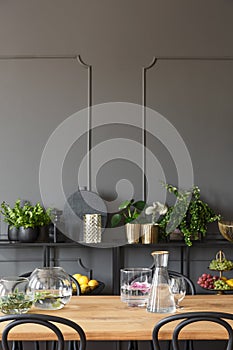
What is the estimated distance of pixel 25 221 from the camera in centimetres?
405

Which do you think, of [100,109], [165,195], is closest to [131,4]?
[100,109]

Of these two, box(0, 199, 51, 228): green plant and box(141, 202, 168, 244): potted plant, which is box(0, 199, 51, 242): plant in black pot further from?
box(141, 202, 168, 244): potted plant

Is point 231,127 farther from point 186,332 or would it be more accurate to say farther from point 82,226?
point 186,332

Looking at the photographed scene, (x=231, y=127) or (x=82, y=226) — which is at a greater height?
(x=231, y=127)

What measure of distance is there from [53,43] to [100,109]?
0.63m

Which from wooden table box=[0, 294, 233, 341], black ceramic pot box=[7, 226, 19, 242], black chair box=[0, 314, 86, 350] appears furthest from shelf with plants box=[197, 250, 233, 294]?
black chair box=[0, 314, 86, 350]

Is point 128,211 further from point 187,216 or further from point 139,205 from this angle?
point 187,216

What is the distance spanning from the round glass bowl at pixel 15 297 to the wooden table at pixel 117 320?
3.0 inches

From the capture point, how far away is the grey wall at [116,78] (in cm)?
439

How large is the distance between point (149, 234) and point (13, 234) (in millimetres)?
975

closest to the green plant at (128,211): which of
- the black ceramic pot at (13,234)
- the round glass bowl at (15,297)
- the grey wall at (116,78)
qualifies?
the grey wall at (116,78)

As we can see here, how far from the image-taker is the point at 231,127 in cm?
443

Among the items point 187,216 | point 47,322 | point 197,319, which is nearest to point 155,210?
point 187,216

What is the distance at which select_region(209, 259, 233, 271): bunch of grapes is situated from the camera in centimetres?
398
